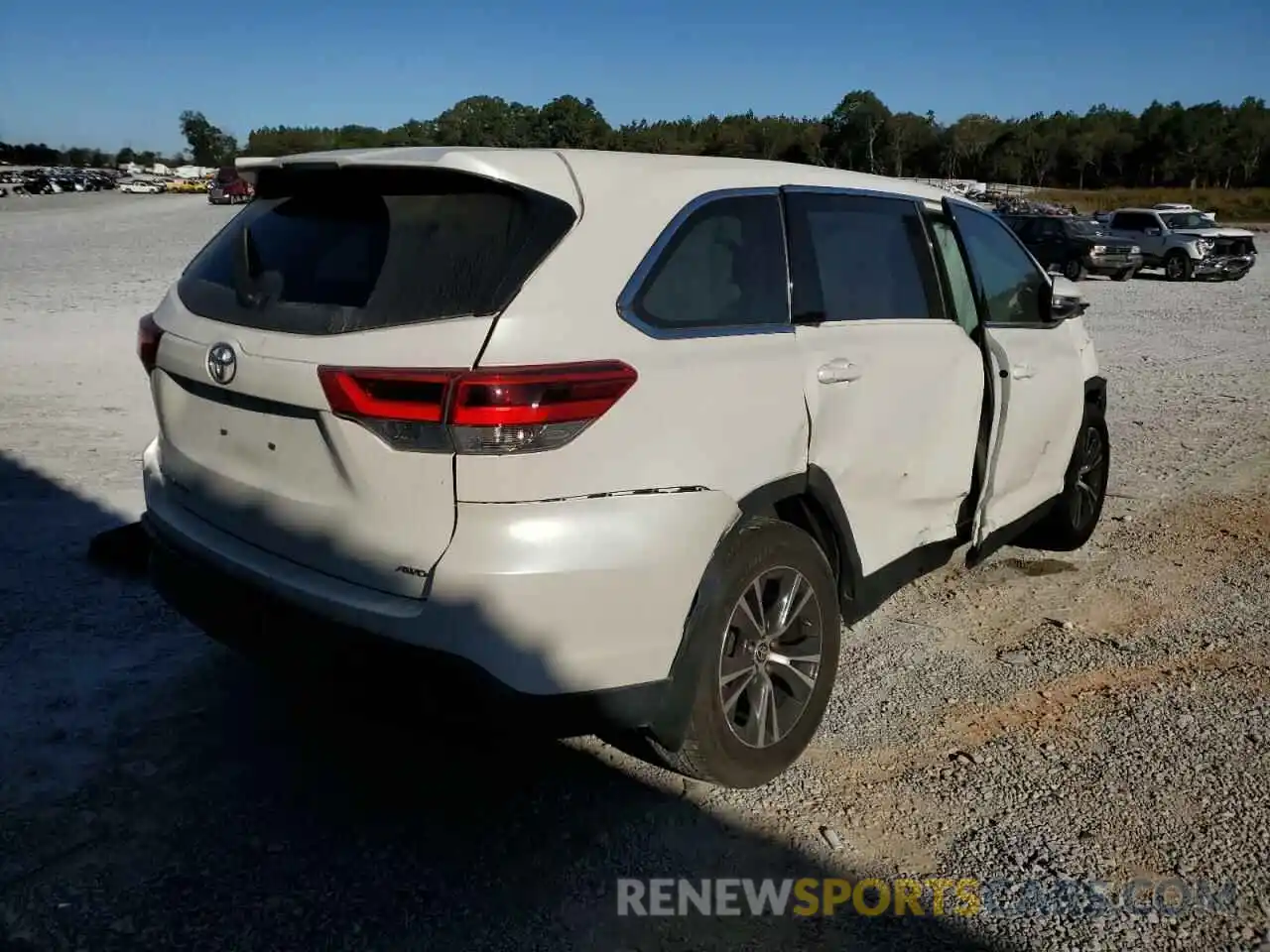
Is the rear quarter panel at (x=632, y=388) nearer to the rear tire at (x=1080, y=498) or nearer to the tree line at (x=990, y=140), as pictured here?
the rear tire at (x=1080, y=498)

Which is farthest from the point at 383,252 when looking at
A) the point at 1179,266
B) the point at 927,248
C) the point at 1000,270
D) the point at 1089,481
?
the point at 1179,266

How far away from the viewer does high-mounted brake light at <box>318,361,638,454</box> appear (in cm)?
232

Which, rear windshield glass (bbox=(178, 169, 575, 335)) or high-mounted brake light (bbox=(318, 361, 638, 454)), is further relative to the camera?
rear windshield glass (bbox=(178, 169, 575, 335))

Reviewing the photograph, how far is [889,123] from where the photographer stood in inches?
3718

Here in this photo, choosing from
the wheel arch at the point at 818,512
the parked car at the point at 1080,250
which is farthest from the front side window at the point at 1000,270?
the parked car at the point at 1080,250

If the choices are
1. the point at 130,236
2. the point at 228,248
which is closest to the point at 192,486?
the point at 228,248

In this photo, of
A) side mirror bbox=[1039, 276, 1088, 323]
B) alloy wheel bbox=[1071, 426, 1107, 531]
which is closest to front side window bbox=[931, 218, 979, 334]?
side mirror bbox=[1039, 276, 1088, 323]

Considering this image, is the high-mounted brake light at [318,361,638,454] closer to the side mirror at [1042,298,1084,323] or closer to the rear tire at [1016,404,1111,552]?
the side mirror at [1042,298,1084,323]

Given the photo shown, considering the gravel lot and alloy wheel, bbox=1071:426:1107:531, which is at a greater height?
alloy wheel, bbox=1071:426:1107:531

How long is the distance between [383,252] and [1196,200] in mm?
77553

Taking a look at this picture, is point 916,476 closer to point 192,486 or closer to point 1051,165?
point 192,486

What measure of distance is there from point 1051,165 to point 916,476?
4125 inches

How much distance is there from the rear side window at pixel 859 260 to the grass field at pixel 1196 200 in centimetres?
6275

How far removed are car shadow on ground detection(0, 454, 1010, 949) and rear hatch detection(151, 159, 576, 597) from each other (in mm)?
373
